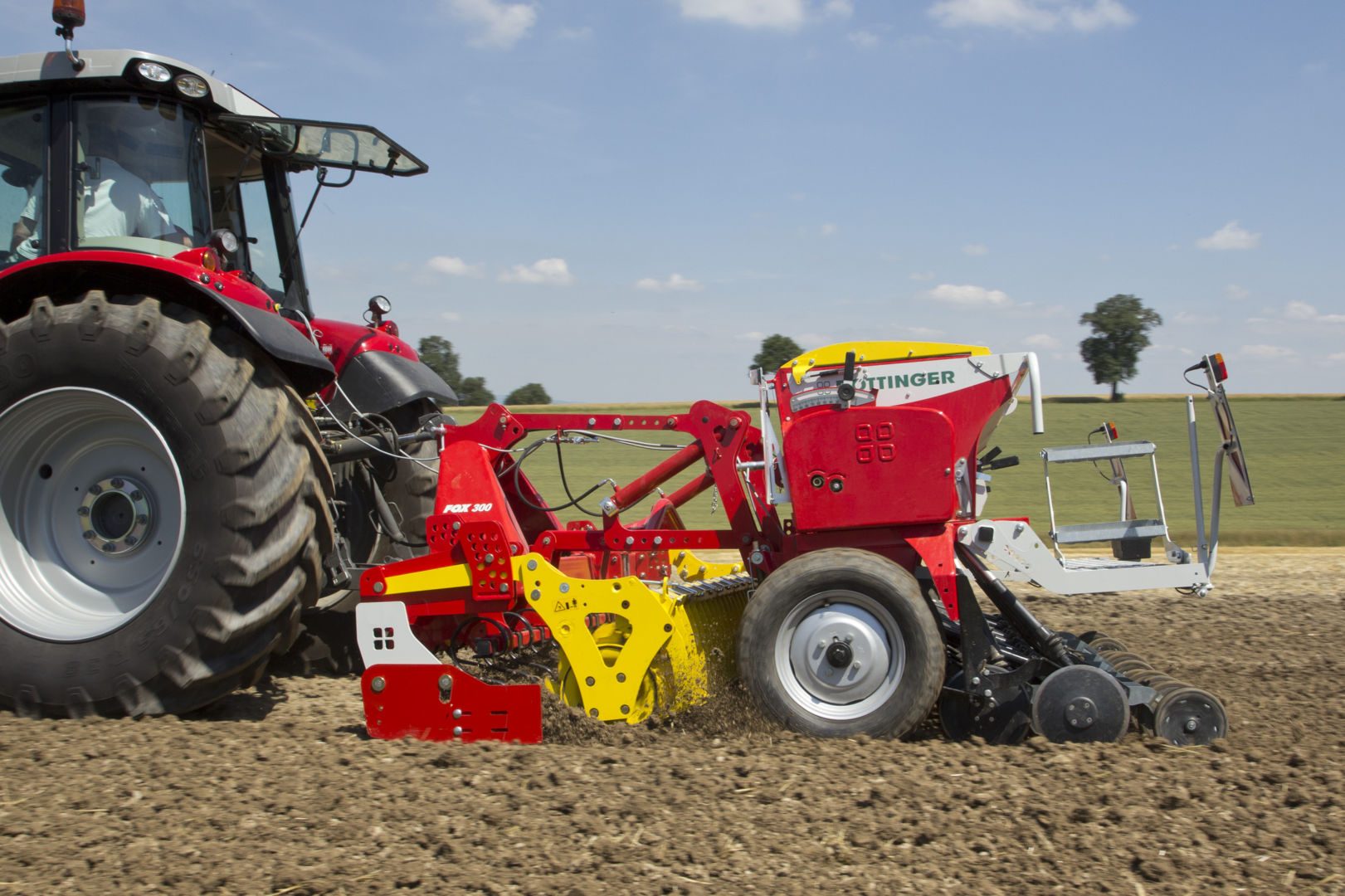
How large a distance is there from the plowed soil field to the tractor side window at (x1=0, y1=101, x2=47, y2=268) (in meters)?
1.81

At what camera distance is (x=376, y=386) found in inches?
198

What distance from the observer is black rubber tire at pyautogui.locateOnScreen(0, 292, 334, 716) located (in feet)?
11.9

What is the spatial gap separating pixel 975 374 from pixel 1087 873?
1.88m

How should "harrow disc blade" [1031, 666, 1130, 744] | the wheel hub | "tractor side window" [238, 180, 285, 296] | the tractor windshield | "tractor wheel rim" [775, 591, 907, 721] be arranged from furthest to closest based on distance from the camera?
"tractor side window" [238, 180, 285, 296] < the tractor windshield < the wheel hub < "tractor wheel rim" [775, 591, 907, 721] < "harrow disc blade" [1031, 666, 1130, 744]

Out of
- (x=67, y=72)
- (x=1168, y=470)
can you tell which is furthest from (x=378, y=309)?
(x=1168, y=470)

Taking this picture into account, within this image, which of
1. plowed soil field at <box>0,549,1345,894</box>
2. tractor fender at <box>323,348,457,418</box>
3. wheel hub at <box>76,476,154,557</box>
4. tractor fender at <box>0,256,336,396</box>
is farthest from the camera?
tractor fender at <box>323,348,457,418</box>

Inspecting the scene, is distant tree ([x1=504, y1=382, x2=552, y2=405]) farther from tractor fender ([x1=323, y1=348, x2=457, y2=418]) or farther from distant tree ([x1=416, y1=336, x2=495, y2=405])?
tractor fender ([x1=323, y1=348, x2=457, y2=418])

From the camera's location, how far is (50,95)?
13.4ft

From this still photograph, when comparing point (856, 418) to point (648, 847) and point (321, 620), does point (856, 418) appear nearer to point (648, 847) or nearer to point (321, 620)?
point (648, 847)

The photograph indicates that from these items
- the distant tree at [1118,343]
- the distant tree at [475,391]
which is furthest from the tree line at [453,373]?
the distant tree at [1118,343]

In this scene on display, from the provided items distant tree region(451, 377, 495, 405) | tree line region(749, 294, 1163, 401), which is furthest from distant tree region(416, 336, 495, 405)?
tree line region(749, 294, 1163, 401)

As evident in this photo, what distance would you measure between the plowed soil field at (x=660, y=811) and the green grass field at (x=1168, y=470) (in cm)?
141

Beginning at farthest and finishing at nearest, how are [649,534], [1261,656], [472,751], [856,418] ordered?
1. [1261,656]
2. [649,534]
3. [856,418]
4. [472,751]

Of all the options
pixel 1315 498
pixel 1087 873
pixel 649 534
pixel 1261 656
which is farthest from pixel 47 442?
pixel 1315 498
